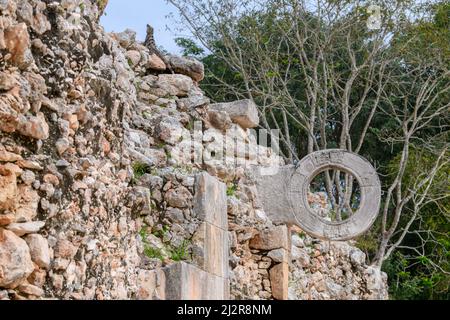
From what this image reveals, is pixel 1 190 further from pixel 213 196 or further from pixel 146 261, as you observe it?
pixel 213 196

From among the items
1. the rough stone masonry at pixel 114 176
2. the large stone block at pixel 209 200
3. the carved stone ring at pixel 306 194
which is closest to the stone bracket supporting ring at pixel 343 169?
the carved stone ring at pixel 306 194

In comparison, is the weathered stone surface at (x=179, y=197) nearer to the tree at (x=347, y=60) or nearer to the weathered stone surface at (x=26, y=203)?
the weathered stone surface at (x=26, y=203)

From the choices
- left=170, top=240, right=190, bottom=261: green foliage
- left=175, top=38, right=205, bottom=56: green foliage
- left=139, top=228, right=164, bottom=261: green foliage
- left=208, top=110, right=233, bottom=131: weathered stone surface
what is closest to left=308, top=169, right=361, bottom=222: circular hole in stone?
left=208, top=110, right=233, bottom=131: weathered stone surface

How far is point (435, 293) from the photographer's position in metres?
15.1

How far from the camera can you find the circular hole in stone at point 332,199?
991cm

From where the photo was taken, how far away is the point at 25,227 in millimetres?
3176

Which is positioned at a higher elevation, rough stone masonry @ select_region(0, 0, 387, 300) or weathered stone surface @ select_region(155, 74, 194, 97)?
weathered stone surface @ select_region(155, 74, 194, 97)

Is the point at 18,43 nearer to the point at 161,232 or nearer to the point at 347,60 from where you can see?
the point at 161,232

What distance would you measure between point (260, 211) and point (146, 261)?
298 centimetres

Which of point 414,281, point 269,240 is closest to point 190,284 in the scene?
point 269,240

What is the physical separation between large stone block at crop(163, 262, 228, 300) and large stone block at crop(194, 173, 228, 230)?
0.49 m

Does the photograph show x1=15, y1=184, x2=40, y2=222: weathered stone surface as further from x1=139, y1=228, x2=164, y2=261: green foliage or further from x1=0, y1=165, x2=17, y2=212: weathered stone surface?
x1=139, y1=228, x2=164, y2=261: green foliage

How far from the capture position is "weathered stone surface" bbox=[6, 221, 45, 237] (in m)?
3.11

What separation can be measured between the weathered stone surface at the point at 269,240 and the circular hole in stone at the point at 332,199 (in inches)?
24.6
